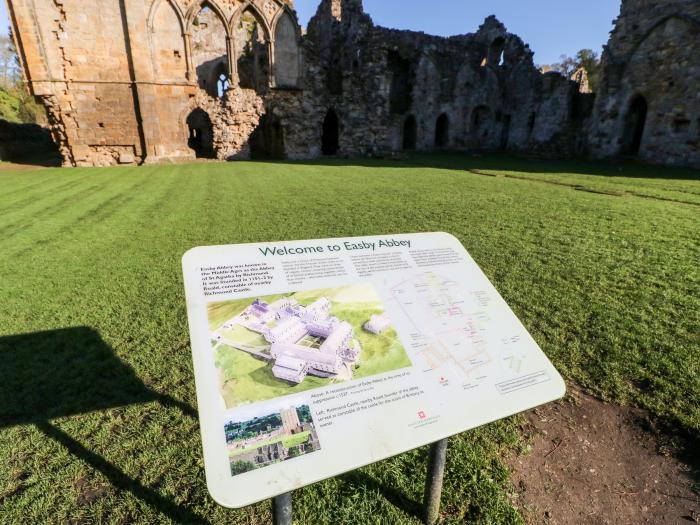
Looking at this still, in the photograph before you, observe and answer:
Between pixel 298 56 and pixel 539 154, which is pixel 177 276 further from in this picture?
pixel 539 154

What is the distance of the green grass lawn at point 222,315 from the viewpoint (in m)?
2.08

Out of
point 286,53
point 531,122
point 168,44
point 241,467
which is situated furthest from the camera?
point 531,122

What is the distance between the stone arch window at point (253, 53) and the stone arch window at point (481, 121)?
50.2 feet

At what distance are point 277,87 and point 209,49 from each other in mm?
11280

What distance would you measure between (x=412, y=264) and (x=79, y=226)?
7066 mm

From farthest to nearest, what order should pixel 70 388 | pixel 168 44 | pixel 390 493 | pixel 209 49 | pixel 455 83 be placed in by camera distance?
pixel 455 83
pixel 209 49
pixel 168 44
pixel 70 388
pixel 390 493

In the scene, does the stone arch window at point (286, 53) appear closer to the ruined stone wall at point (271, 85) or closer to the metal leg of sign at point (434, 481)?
the ruined stone wall at point (271, 85)

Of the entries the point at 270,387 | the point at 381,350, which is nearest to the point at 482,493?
the point at 381,350

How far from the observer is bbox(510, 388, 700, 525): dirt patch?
78.2 inches

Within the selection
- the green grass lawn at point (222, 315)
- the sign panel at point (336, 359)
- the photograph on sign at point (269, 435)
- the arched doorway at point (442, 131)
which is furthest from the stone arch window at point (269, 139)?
the photograph on sign at point (269, 435)

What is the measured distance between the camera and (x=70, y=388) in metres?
2.80

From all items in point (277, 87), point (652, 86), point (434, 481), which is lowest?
point (434, 481)

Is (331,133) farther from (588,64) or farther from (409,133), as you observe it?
(588,64)

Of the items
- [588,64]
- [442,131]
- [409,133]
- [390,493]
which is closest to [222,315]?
[390,493]
